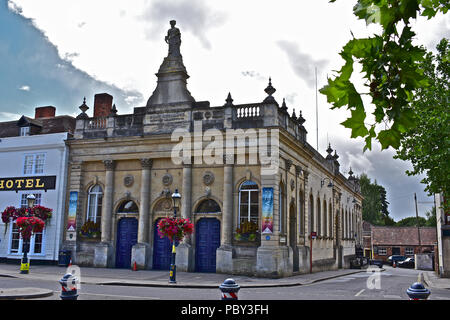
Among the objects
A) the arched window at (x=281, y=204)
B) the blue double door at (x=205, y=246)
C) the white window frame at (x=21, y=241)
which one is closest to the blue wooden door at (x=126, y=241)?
the blue double door at (x=205, y=246)

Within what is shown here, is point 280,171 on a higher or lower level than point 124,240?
higher

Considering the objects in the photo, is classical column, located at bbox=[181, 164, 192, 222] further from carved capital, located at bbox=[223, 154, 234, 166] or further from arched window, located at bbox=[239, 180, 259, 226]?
arched window, located at bbox=[239, 180, 259, 226]

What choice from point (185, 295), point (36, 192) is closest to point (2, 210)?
point (36, 192)

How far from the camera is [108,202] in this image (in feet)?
89.3

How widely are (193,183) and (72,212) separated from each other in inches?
329

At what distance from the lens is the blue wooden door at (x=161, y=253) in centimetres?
2553

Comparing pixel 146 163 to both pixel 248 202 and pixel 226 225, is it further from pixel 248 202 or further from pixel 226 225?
pixel 248 202

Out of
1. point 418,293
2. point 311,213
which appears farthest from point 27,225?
point 418,293

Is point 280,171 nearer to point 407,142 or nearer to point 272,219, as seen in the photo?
point 272,219

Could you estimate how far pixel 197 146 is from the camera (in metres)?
25.3

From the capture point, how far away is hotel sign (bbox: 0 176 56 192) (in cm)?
2883

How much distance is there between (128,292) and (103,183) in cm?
1323

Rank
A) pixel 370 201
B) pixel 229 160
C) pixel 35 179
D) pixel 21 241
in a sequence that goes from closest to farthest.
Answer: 1. pixel 229 160
2. pixel 21 241
3. pixel 35 179
4. pixel 370 201

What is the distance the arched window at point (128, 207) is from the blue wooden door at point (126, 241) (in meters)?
0.56
